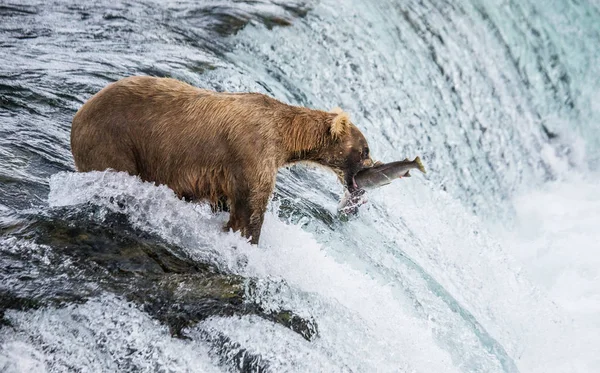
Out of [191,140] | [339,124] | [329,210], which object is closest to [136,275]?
[191,140]

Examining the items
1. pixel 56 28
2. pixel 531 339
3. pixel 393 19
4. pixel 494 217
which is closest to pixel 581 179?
pixel 494 217

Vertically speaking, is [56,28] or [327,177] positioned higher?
[327,177]

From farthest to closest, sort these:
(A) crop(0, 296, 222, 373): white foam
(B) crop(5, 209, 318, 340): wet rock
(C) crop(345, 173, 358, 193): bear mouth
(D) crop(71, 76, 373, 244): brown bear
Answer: (C) crop(345, 173, 358, 193): bear mouth → (D) crop(71, 76, 373, 244): brown bear → (B) crop(5, 209, 318, 340): wet rock → (A) crop(0, 296, 222, 373): white foam

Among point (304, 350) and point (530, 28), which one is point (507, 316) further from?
point (530, 28)

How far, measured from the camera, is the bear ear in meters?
4.29

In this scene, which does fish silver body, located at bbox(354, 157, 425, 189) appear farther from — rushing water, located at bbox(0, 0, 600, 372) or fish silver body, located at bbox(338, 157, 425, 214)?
rushing water, located at bbox(0, 0, 600, 372)

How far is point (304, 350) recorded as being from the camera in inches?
131

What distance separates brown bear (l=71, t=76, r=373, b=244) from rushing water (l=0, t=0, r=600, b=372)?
12 centimetres

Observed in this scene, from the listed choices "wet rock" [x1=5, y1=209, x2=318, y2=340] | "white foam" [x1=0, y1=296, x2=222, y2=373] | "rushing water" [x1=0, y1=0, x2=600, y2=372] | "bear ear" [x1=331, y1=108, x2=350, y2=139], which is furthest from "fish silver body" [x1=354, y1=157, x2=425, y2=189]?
"white foam" [x1=0, y1=296, x2=222, y2=373]

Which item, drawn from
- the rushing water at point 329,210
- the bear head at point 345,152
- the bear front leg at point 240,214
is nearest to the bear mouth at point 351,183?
the bear head at point 345,152

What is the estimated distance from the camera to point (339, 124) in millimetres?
4301

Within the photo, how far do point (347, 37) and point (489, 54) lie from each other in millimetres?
2242

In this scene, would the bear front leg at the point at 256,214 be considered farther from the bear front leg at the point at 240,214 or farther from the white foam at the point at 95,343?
the white foam at the point at 95,343

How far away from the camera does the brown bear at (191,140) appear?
392cm
